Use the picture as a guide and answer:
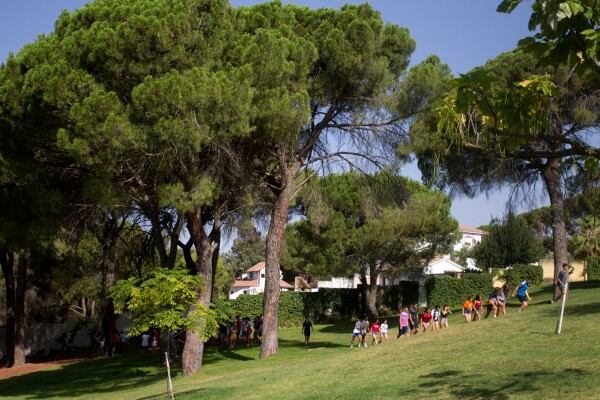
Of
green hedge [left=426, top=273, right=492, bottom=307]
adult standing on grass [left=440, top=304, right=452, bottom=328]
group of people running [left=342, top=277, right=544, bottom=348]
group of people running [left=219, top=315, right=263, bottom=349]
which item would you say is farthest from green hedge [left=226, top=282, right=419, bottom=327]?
adult standing on grass [left=440, top=304, right=452, bottom=328]

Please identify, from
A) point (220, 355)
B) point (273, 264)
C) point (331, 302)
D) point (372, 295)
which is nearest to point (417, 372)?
point (273, 264)

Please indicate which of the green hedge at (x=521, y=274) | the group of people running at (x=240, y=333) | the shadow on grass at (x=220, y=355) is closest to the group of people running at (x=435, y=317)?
the shadow on grass at (x=220, y=355)

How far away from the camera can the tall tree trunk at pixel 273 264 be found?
2288 centimetres

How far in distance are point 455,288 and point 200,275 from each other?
993 inches

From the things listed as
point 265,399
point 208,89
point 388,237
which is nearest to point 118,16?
point 208,89

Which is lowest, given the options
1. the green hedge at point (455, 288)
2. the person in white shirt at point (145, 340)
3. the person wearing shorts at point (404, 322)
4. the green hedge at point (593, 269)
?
the person in white shirt at point (145, 340)

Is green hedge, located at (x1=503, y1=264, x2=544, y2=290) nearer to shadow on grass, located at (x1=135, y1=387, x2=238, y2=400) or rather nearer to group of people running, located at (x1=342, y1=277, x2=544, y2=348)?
group of people running, located at (x1=342, y1=277, x2=544, y2=348)

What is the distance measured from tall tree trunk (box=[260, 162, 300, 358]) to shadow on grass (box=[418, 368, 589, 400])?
10.7 metres

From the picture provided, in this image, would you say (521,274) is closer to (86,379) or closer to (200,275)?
(200,275)

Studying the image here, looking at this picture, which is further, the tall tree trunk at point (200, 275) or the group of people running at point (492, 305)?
the group of people running at point (492, 305)

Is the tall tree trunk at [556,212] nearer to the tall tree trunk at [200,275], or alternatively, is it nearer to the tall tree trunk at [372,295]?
the tall tree trunk at [372,295]

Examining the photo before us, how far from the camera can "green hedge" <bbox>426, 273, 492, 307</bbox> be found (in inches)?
1656

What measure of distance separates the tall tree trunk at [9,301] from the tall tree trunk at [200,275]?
13.8 m

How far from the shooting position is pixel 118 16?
1900 centimetres
